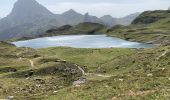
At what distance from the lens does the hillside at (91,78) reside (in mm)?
40562

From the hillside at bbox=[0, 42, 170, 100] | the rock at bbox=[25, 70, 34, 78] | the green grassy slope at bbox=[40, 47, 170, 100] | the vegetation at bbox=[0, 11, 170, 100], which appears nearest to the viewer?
the green grassy slope at bbox=[40, 47, 170, 100]

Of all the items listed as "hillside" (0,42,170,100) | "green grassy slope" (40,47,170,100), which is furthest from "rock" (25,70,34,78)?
"green grassy slope" (40,47,170,100)

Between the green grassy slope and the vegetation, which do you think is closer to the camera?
the green grassy slope

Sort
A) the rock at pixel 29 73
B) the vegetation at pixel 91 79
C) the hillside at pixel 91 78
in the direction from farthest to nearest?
1. the rock at pixel 29 73
2. the hillside at pixel 91 78
3. the vegetation at pixel 91 79

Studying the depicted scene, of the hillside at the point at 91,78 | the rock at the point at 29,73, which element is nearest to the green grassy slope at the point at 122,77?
the hillside at the point at 91,78

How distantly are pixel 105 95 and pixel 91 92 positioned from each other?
3283mm

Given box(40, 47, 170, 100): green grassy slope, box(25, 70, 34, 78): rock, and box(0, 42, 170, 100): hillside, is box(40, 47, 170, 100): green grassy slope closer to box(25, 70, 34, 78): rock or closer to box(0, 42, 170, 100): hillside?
box(0, 42, 170, 100): hillside

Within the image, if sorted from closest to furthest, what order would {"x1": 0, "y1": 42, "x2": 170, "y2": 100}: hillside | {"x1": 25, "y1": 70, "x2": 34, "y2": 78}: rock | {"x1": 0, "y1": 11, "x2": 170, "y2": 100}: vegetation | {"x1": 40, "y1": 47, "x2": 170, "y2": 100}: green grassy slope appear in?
{"x1": 40, "y1": 47, "x2": 170, "y2": 100}: green grassy slope
{"x1": 0, "y1": 11, "x2": 170, "y2": 100}: vegetation
{"x1": 0, "y1": 42, "x2": 170, "y2": 100}: hillside
{"x1": 25, "y1": 70, "x2": 34, "y2": 78}: rock

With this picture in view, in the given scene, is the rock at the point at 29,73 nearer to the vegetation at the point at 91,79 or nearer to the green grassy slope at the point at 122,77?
the vegetation at the point at 91,79

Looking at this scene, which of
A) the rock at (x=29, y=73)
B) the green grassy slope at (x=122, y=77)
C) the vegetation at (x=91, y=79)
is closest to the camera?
the green grassy slope at (x=122, y=77)

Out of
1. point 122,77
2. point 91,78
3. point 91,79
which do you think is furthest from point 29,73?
point 122,77

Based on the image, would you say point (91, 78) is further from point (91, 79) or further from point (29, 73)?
point (29, 73)

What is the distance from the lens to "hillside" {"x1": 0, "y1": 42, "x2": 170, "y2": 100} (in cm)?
4056

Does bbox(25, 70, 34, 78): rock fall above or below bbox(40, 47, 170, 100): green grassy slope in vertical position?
below
